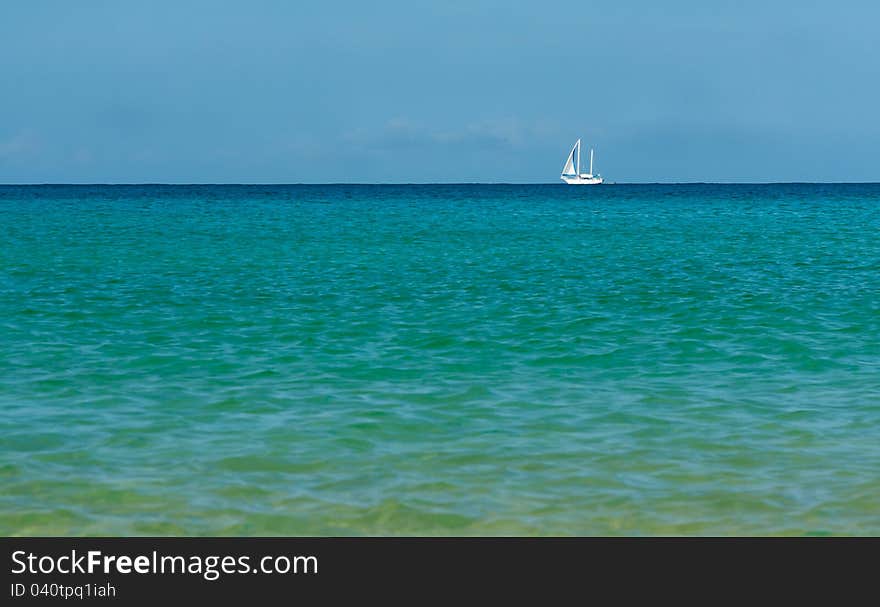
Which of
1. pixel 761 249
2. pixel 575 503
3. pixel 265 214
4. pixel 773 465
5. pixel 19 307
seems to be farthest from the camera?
pixel 265 214

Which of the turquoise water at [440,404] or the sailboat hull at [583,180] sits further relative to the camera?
the sailboat hull at [583,180]

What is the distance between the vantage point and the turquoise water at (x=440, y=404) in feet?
29.4

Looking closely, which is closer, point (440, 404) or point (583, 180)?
point (440, 404)

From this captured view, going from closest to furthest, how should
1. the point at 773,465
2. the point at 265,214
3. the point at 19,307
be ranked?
the point at 773,465, the point at 19,307, the point at 265,214

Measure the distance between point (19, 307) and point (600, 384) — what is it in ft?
42.9

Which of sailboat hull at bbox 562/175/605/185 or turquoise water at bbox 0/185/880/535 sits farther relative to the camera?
sailboat hull at bbox 562/175/605/185

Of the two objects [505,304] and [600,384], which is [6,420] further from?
[505,304]

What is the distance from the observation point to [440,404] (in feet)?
41.1

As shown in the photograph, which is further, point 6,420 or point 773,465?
point 6,420

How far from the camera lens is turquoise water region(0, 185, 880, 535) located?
29.4 feet

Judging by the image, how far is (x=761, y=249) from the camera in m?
38.8
